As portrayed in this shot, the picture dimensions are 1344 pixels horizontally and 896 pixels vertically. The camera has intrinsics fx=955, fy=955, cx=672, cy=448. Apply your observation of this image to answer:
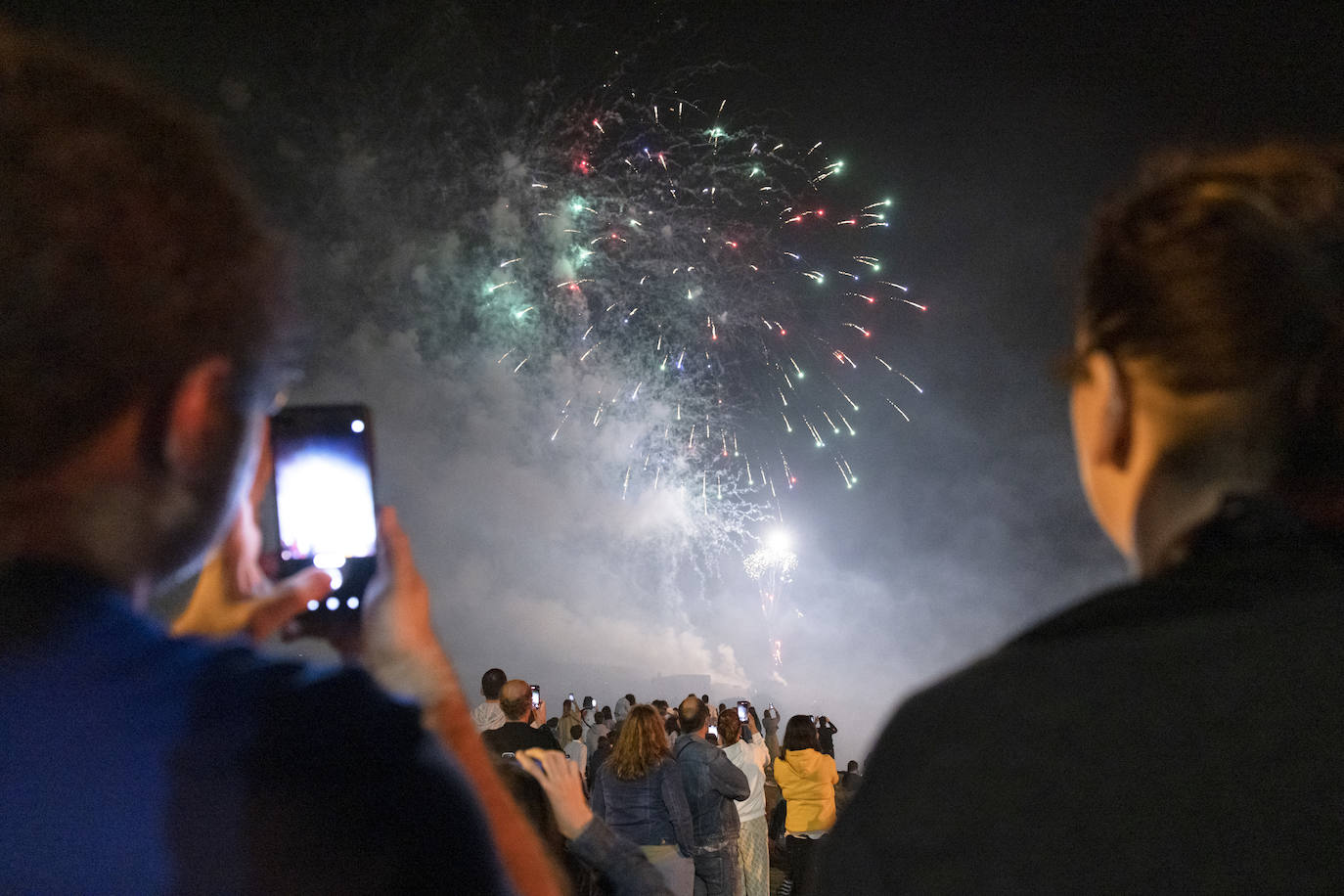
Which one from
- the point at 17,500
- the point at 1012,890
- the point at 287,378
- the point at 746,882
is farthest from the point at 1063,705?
the point at 746,882

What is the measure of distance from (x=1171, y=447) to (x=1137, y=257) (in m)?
0.24

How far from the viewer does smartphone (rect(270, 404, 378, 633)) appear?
1305 mm

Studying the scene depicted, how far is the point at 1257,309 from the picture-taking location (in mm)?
1099

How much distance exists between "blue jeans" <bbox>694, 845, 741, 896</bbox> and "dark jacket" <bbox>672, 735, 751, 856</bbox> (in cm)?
6

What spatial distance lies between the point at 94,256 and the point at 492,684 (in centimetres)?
679

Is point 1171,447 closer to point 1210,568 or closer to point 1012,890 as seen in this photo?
point 1210,568

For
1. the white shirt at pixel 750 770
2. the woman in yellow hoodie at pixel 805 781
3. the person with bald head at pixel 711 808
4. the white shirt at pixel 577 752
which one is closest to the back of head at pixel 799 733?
the woman in yellow hoodie at pixel 805 781

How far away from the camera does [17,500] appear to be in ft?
2.89

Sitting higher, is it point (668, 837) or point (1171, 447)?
point (1171, 447)

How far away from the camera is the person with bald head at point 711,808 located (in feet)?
21.4

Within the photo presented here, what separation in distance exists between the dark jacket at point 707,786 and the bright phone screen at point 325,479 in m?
5.48

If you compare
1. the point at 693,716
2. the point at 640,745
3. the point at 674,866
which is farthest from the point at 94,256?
the point at 693,716

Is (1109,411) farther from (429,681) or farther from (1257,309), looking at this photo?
(429,681)

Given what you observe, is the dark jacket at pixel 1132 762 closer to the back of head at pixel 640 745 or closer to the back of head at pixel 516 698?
the back of head at pixel 516 698
